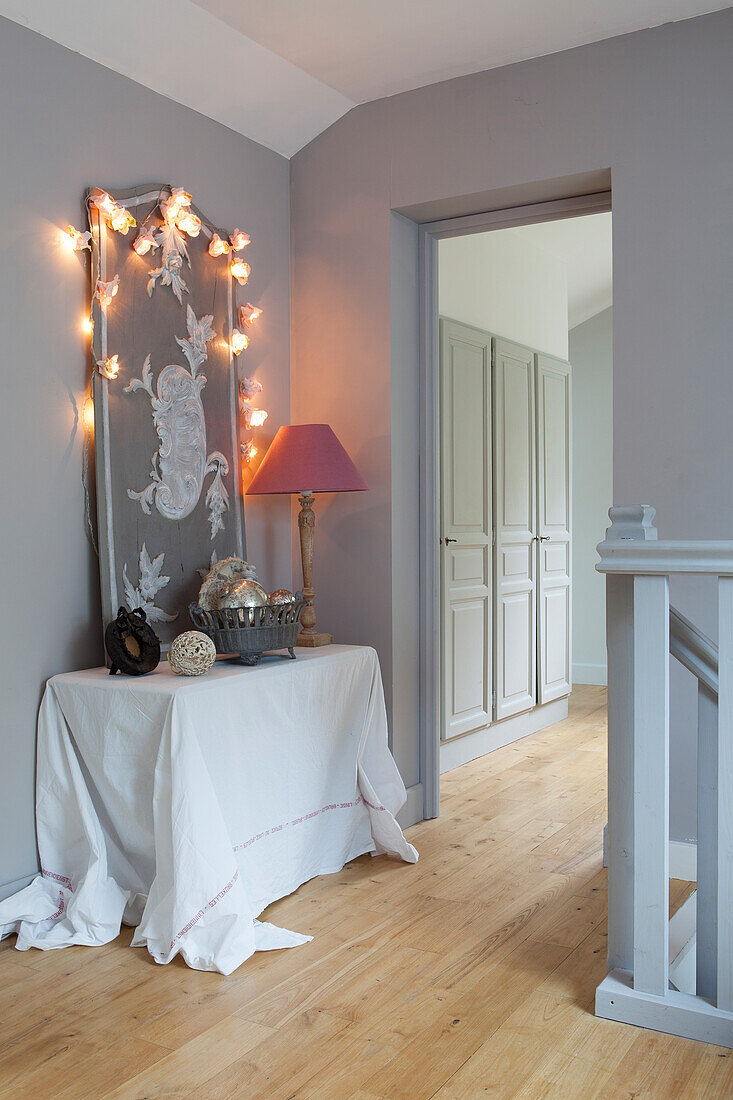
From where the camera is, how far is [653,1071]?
72.4 inches

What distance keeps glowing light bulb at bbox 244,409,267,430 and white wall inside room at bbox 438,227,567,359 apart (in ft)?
3.74

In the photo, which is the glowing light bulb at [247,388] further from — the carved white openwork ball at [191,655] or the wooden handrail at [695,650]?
the wooden handrail at [695,650]

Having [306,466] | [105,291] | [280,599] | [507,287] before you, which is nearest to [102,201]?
[105,291]

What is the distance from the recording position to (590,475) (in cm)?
648

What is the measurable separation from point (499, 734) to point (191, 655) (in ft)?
8.12

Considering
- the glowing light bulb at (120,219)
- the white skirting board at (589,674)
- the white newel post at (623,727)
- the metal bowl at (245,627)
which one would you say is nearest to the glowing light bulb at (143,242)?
the glowing light bulb at (120,219)

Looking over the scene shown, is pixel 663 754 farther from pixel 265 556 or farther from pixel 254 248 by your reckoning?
pixel 254 248

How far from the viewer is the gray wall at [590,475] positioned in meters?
6.38

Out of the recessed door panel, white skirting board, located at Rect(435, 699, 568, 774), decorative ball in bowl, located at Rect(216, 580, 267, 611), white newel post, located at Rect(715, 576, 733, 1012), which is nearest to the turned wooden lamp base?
decorative ball in bowl, located at Rect(216, 580, 267, 611)

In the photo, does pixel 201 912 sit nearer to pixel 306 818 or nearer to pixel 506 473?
pixel 306 818

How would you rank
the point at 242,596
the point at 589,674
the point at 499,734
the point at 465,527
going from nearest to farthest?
the point at 242,596 < the point at 465,527 < the point at 499,734 < the point at 589,674

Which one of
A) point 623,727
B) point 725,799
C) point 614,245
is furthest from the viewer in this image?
point 614,245

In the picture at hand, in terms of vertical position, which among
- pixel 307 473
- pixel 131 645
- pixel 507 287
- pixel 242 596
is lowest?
pixel 131 645

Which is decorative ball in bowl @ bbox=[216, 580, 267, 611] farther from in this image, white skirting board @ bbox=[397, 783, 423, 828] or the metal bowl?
white skirting board @ bbox=[397, 783, 423, 828]
